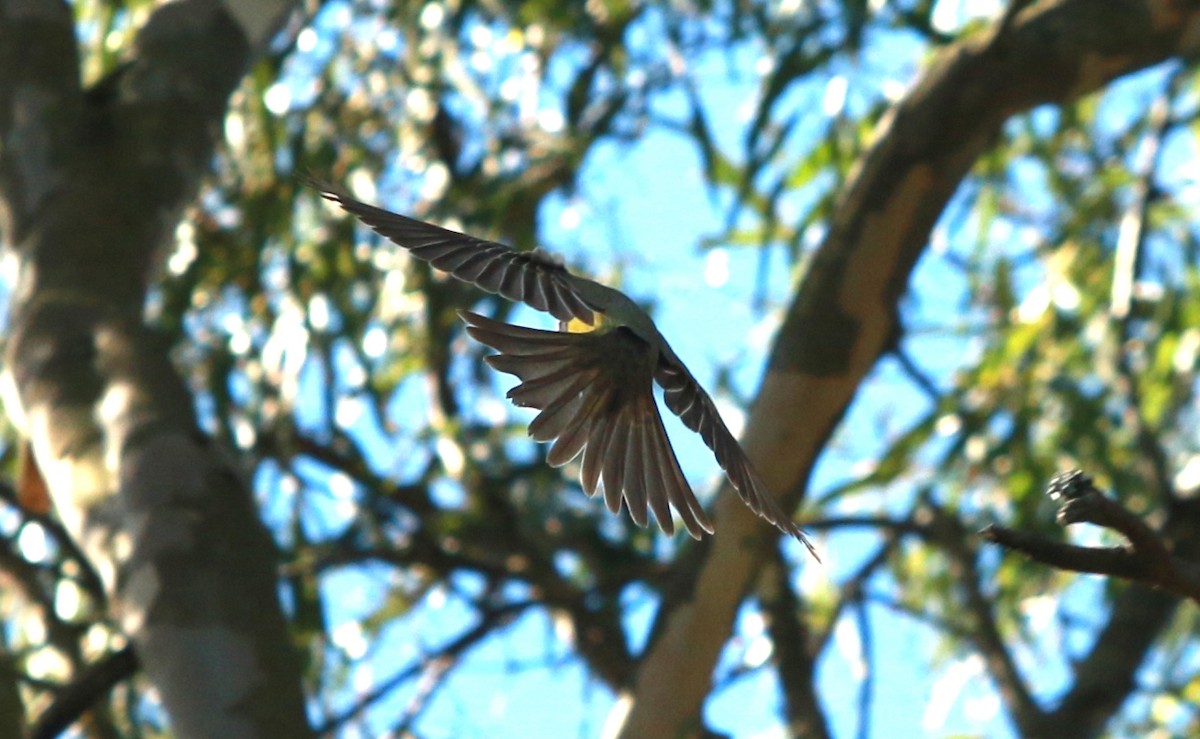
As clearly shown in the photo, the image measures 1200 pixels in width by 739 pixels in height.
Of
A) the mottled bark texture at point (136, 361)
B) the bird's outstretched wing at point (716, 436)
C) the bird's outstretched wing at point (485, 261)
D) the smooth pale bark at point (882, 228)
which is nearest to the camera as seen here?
the bird's outstretched wing at point (485, 261)

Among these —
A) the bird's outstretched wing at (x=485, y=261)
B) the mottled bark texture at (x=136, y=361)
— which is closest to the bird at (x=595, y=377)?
the bird's outstretched wing at (x=485, y=261)

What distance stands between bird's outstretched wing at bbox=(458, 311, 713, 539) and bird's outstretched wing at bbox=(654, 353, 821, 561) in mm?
55

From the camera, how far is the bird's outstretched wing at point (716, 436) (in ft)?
5.27

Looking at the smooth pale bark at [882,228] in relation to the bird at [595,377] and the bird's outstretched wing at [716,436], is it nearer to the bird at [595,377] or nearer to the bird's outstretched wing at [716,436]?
the bird at [595,377]

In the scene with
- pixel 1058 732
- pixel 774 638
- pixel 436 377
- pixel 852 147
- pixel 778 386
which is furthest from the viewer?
pixel 436 377

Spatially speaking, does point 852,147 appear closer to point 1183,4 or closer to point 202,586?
point 1183,4

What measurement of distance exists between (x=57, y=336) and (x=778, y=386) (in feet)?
3.12

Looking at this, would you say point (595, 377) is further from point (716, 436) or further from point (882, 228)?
point (882, 228)

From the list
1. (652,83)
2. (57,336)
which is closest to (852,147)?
(652,83)

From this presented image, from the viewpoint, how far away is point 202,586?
5.80ft

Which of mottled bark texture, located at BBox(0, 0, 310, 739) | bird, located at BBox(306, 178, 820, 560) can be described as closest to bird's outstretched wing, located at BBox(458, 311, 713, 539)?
bird, located at BBox(306, 178, 820, 560)

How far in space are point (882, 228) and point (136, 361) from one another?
1.03 meters

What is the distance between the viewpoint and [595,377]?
1771 millimetres

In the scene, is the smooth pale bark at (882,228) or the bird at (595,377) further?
the smooth pale bark at (882,228)
